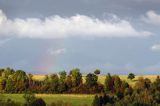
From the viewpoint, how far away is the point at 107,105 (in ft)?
635

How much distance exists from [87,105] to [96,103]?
12.1 ft

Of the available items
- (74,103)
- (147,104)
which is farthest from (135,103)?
(74,103)

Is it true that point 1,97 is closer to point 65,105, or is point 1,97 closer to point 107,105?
point 65,105

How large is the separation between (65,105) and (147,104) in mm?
26355

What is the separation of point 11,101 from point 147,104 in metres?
43.6

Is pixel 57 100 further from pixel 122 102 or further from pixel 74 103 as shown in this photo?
pixel 122 102

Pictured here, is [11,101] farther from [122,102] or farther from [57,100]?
[122,102]

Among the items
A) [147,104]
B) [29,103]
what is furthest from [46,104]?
[147,104]

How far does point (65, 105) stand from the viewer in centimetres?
19175

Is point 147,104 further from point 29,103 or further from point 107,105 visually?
point 29,103

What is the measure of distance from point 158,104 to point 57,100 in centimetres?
3343

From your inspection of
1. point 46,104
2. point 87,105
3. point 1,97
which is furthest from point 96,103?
point 1,97

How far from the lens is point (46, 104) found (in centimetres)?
19338

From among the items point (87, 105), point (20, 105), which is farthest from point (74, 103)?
point (20, 105)
